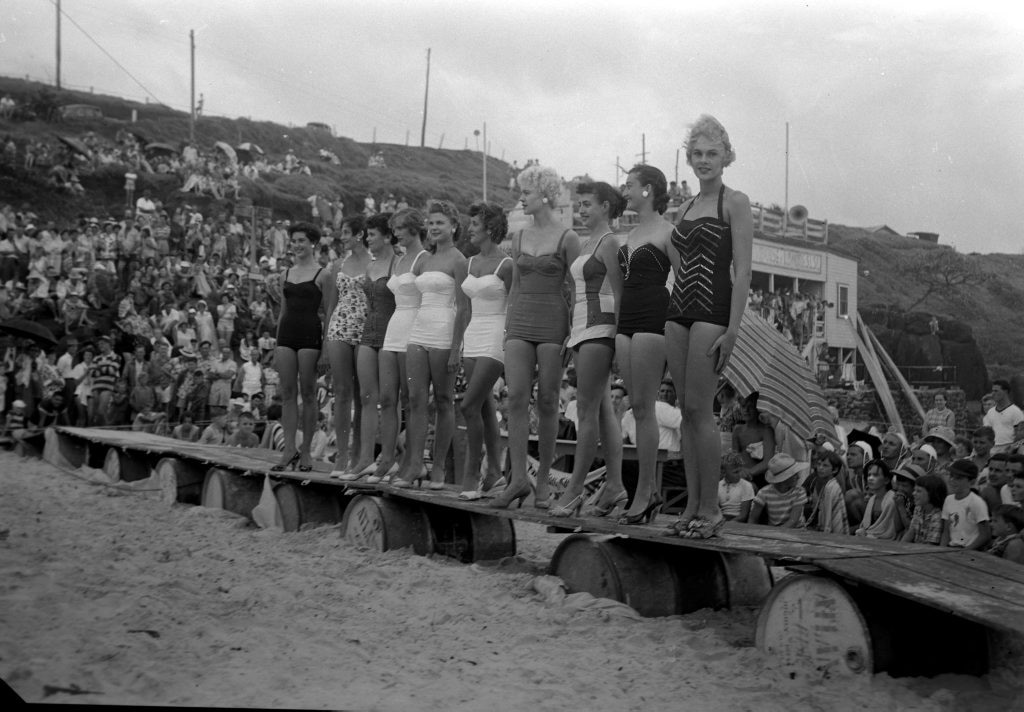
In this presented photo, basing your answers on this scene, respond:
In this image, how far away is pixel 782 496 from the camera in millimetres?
8852

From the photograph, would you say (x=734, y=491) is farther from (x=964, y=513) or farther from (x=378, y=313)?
(x=378, y=313)

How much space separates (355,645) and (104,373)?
47.3 feet

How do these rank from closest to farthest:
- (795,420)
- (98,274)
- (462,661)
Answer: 1. (462,661)
2. (795,420)
3. (98,274)

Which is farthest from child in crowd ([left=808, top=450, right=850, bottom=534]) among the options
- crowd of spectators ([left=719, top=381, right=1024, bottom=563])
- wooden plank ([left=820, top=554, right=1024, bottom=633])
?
wooden plank ([left=820, top=554, right=1024, bottom=633])

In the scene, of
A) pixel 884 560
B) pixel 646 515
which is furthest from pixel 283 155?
pixel 884 560

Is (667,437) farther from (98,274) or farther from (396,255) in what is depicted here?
(98,274)

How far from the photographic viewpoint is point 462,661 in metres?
4.84

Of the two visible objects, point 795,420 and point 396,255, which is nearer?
point 396,255

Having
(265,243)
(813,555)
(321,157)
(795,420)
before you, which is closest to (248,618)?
(813,555)

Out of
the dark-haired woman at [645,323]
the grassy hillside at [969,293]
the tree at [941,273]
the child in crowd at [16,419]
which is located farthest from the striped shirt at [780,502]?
the tree at [941,273]

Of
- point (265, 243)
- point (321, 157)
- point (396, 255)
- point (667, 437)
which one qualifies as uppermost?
point (321, 157)

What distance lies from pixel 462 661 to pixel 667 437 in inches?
286

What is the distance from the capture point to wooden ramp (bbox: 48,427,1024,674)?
183 inches

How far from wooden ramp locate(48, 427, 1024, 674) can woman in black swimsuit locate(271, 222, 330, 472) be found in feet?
2.51
